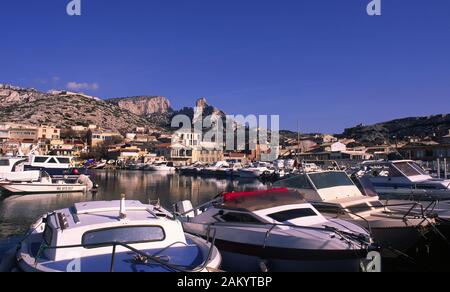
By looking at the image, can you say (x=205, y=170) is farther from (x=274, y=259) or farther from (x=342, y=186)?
(x=274, y=259)

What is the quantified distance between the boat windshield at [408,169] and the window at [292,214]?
45.9ft

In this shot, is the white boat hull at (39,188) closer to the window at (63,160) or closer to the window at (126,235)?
the window at (63,160)

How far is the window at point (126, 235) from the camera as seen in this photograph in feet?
24.1

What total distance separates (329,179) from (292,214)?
4908mm

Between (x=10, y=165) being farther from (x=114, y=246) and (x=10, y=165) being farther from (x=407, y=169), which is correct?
(x=114, y=246)

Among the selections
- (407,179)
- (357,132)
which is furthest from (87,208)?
(357,132)

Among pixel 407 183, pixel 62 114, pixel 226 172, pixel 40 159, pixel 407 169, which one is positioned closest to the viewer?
pixel 407 183

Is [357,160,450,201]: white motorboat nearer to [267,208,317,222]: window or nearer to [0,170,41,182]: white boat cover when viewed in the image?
→ [267,208,317,222]: window

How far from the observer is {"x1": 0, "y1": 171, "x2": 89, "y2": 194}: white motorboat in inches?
1368

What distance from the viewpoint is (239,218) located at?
1009cm

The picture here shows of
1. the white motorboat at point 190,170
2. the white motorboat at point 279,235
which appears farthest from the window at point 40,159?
the white motorboat at point 190,170

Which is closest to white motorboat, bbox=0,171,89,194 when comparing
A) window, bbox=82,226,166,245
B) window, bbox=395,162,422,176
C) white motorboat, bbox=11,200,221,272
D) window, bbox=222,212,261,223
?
window, bbox=395,162,422,176

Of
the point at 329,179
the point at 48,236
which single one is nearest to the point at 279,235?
the point at 48,236
